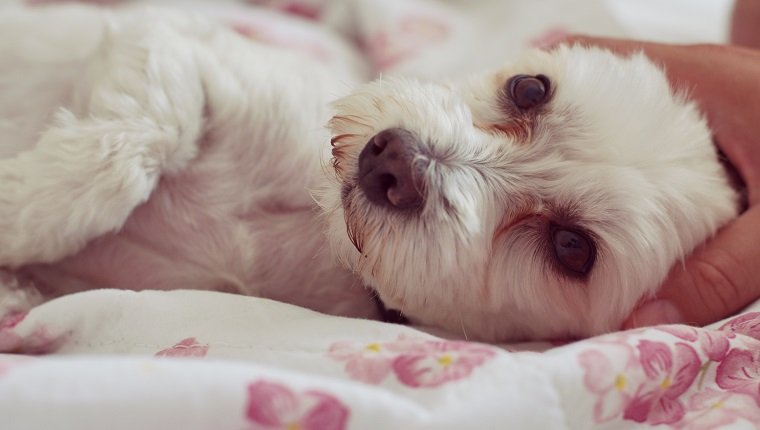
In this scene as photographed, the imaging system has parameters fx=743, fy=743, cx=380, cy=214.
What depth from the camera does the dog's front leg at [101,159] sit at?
1.27 meters

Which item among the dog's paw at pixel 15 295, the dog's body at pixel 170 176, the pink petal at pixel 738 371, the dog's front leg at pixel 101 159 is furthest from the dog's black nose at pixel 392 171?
the dog's paw at pixel 15 295

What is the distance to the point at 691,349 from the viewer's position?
3.53 ft

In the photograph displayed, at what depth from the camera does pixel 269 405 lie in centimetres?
79

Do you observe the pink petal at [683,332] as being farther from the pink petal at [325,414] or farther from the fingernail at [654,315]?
the pink petal at [325,414]

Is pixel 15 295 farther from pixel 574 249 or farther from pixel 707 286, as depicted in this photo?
pixel 707 286

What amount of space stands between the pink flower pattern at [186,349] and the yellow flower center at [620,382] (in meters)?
0.57

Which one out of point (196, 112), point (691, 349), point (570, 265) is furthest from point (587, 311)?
point (196, 112)

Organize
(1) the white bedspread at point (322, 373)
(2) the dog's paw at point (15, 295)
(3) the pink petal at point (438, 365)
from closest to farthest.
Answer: (1) the white bedspread at point (322, 373), (3) the pink petal at point (438, 365), (2) the dog's paw at point (15, 295)

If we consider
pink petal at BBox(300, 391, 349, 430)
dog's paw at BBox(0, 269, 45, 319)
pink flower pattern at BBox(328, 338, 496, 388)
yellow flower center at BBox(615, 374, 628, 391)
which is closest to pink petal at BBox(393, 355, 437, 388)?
pink flower pattern at BBox(328, 338, 496, 388)

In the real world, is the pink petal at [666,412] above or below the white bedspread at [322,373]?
below

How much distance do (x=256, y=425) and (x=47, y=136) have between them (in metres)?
0.81

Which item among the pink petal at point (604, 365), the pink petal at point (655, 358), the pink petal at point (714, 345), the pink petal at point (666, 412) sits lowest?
the pink petal at point (666, 412)

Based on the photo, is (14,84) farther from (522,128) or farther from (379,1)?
(379,1)

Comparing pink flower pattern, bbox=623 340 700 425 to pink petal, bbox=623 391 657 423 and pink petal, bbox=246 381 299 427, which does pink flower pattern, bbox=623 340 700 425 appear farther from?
pink petal, bbox=246 381 299 427
